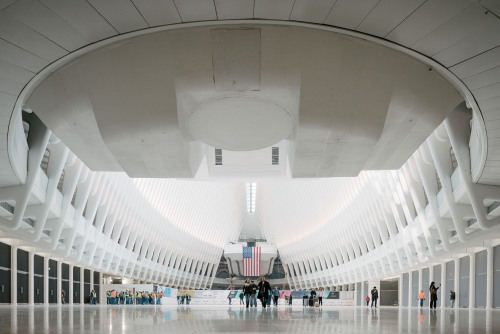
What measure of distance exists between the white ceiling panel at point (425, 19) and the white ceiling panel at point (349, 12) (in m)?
0.79

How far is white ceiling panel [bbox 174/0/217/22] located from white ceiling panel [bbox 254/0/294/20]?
77cm

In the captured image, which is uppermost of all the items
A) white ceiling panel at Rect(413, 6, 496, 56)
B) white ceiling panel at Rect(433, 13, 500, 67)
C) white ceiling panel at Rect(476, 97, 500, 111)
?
white ceiling panel at Rect(413, 6, 496, 56)

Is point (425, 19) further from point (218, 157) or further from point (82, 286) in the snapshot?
point (82, 286)

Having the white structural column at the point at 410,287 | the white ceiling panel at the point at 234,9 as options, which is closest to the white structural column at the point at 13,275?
the white ceiling panel at the point at 234,9

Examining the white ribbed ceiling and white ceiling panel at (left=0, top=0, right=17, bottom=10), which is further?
the white ribbed ceiling

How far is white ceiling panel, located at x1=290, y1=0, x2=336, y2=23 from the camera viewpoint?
9406 millimetres

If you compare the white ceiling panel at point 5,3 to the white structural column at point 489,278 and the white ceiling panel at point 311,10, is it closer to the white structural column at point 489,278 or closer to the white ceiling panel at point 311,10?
the white ceiling panel at point 311,10

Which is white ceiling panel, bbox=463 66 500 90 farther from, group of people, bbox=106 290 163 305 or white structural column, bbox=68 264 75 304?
group of people, bbox=106 290 163 305

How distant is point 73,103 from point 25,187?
613cm

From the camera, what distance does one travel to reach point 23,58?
35.2 feet

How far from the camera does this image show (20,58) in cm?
1069

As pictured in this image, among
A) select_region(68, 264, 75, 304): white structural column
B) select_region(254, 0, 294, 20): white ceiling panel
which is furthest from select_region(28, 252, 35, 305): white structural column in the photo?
select_region(254, 0, 294, 20): white ceiling panel

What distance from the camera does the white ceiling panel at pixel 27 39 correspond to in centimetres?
950

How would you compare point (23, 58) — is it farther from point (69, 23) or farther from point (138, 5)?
point (138, 5)
